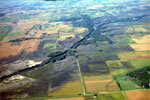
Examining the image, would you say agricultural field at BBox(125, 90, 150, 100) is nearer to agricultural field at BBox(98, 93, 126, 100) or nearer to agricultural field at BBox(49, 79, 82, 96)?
agricultural field at BBox(98, 93, 126, 100)

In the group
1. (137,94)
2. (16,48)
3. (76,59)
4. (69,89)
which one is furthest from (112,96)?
(16,48)

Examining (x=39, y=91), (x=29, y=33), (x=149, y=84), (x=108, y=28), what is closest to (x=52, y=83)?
(x=39, y=91)

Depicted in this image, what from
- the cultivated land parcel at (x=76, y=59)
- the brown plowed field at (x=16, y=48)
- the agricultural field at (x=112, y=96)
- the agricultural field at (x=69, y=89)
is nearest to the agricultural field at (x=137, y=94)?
the cultivated land parcel at (x=76, y=59)

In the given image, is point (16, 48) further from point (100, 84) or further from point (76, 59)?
point (100, 84)

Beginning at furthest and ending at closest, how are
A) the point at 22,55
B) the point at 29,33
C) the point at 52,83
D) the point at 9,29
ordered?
the point at 9,29, the point at 29,33, the point at 22,55, the point at 52,83

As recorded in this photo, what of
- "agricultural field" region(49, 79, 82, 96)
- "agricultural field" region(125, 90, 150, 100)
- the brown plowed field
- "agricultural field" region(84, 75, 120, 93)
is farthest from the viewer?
the brown plowed field

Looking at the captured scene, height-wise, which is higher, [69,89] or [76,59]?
[76,59]

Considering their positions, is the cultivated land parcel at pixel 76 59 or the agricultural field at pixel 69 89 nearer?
the agricultural field at pixel 69 89

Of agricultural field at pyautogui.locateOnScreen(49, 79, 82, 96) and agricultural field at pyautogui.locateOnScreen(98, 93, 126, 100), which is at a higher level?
agricultural field at pyautogui.locateOnScreen(49, 79, 82, 96)

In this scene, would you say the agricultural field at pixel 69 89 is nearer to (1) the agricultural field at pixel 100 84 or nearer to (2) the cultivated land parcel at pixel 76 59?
(2) the cultivated land parcel at pixel 76 59

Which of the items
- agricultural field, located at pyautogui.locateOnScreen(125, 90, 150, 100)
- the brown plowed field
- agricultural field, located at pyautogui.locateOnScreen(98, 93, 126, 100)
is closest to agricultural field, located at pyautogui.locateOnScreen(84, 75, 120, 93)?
agricultural field, located at pyautogui.locateOnScreen(98, 93, 126, 100)

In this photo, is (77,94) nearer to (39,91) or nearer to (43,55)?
(39,91)
